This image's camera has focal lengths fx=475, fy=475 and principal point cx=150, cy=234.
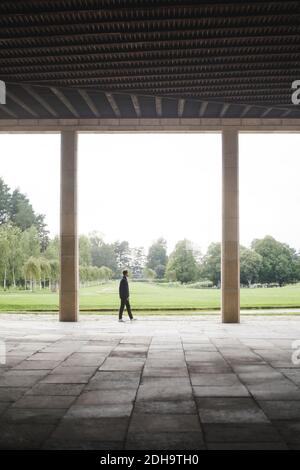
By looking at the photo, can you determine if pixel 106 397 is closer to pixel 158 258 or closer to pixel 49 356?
pixel 49 356

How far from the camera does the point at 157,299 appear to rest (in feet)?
119

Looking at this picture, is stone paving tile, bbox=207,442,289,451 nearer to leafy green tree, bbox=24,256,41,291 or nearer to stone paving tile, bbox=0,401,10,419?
stone paving tile, bbox=0,401,10,419

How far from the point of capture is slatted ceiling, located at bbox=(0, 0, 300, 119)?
36.3 ft

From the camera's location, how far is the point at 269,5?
10.7 m

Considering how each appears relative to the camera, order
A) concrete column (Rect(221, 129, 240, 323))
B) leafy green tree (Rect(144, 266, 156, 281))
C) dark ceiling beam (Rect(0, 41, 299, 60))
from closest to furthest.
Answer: dark ceiling beam (Rect(0, 41, 299, 60)) → concrete column (Rect(221, 129, 240, 323)) → leafy green tree (Rect(144, 266, 156, 281))

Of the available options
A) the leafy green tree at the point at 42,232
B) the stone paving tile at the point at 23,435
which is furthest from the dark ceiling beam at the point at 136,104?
the leafy green tree at the point at 42,232

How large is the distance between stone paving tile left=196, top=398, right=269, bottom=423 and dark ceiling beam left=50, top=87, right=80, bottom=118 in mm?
12454

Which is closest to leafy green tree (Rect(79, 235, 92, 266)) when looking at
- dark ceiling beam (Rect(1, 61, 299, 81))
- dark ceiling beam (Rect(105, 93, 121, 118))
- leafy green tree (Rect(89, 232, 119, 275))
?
leafy green tree (Rect(89, 232, 119, 275))

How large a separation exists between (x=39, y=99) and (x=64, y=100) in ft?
2.97

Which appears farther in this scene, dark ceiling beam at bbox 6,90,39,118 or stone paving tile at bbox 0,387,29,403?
dark ceiling beam at bbox 6,90,39,118

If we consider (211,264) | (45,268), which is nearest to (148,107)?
(211,264)
